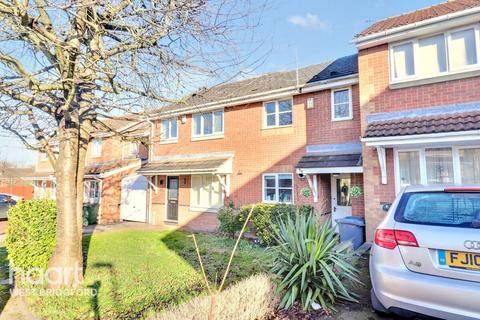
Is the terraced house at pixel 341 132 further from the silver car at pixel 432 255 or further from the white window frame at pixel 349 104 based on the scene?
the silver car at pixel 432 255

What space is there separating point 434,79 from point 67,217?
9.86m

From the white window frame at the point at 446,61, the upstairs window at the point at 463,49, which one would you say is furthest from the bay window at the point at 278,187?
the upstairs window at the point at 463,49

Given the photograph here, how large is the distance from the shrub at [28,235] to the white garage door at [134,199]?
10507 mm

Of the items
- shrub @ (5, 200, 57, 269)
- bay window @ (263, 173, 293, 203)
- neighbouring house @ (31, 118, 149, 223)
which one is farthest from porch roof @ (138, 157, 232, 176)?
shrub @ (5, 200, 57, 269)

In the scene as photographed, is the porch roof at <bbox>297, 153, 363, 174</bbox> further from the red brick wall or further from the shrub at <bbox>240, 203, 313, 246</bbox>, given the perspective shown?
the shrub at <bbox>240, 203, 313, 246</bbox>

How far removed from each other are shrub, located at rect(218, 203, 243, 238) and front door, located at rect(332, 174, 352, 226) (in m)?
3.72

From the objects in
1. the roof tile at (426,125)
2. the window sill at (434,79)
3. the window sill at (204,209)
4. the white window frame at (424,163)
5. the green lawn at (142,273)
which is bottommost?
the green lawn at (142,273)

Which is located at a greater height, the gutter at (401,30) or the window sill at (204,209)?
the gutter at (401,30)

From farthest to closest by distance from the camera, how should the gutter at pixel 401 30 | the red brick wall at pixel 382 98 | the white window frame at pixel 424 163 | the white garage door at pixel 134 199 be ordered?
the white garage door at pixel 134 199 < the red brick wall at pixel 382 98 < the white window frame at pixel 424 163 < the gutter at pixel 401 30

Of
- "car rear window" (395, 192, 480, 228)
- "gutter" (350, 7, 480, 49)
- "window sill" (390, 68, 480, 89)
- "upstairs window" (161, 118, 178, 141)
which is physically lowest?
"car rear window" (395, 192, 480, 228)

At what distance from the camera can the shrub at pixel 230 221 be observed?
1180 cm

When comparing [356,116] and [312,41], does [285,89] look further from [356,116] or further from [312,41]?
[312,41]

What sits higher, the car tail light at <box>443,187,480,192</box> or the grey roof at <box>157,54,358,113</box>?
the grey roof at <box>157,54,358,113</box>

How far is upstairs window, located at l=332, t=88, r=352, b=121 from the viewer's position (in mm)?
10812
